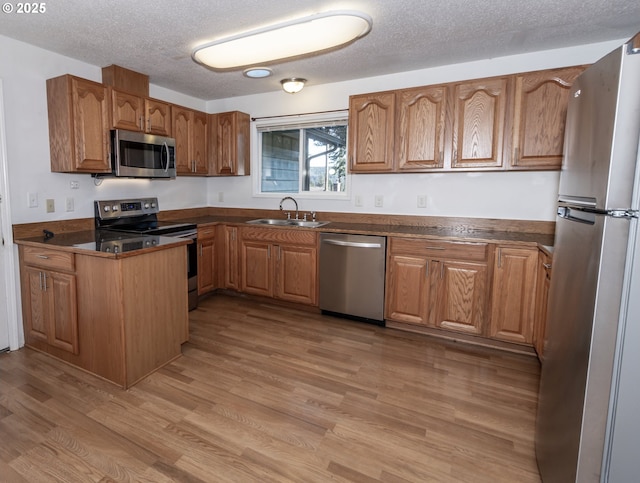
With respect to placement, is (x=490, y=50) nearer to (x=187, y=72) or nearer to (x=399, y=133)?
(x=399, y=133)

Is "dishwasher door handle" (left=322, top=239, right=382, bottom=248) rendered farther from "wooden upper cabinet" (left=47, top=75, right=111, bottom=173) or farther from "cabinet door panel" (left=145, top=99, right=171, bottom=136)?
"wooden upper cabinet" (left=47, top=75, right=111, bottom=173)

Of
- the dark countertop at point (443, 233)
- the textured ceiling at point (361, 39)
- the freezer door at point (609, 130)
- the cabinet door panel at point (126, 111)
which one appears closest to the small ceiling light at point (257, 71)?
the textured ceiling at point (361, 39)

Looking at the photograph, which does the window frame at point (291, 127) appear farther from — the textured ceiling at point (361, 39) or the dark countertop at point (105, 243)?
the dark countertop at point (105, 243)

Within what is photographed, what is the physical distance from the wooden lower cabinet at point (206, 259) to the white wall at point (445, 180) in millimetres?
803

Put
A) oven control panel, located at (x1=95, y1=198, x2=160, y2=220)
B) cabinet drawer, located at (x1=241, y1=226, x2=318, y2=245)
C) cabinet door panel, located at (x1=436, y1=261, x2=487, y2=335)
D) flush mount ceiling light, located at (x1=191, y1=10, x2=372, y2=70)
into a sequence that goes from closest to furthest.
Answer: flush mount ceiling light, located at (x1=191, y1=10, x2=372, y2=70) → cabinet door panel, located at (x1=436, y1=261, x2=487, y2=335) → oven control panel, located at (x1=95, y1=198, x2=160, y2=220) → cabinet drawer, located at (x1=241, y1=226, x2=318, y2=245)

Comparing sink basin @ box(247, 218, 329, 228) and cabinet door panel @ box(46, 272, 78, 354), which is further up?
sink basin @ box(247, 218, 329, 228)

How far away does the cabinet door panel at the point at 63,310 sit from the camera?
2.39 m

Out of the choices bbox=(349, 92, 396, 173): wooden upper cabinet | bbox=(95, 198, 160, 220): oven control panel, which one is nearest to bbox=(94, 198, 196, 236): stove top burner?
bbox=(95, 198, 160, 220): oven control panel

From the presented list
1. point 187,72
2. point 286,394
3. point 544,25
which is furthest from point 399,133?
point 286,394

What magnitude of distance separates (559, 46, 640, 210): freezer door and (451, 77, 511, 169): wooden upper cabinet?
1.59m

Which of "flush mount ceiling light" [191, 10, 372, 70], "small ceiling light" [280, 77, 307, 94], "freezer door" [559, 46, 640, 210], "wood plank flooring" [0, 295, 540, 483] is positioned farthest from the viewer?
"small ceiling light" [280, 77, 307, 94]

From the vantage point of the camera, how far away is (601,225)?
111cm

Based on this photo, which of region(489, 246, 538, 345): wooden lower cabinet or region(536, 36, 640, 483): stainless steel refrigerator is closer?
region(536, 36, 640, 483): stainless steel refrigerator

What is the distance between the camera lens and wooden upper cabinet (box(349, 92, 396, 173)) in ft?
10.6
